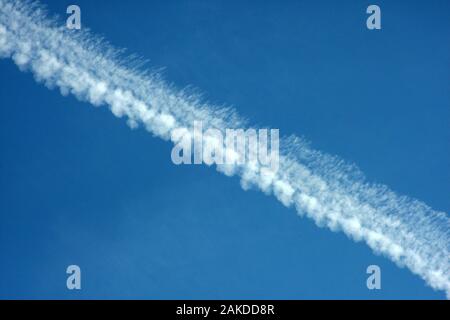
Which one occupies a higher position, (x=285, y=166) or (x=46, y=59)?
(x=46, y=59)

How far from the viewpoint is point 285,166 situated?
9.30 metres

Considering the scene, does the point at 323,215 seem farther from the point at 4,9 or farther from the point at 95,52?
the point at 4,9

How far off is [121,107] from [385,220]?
453 cm
